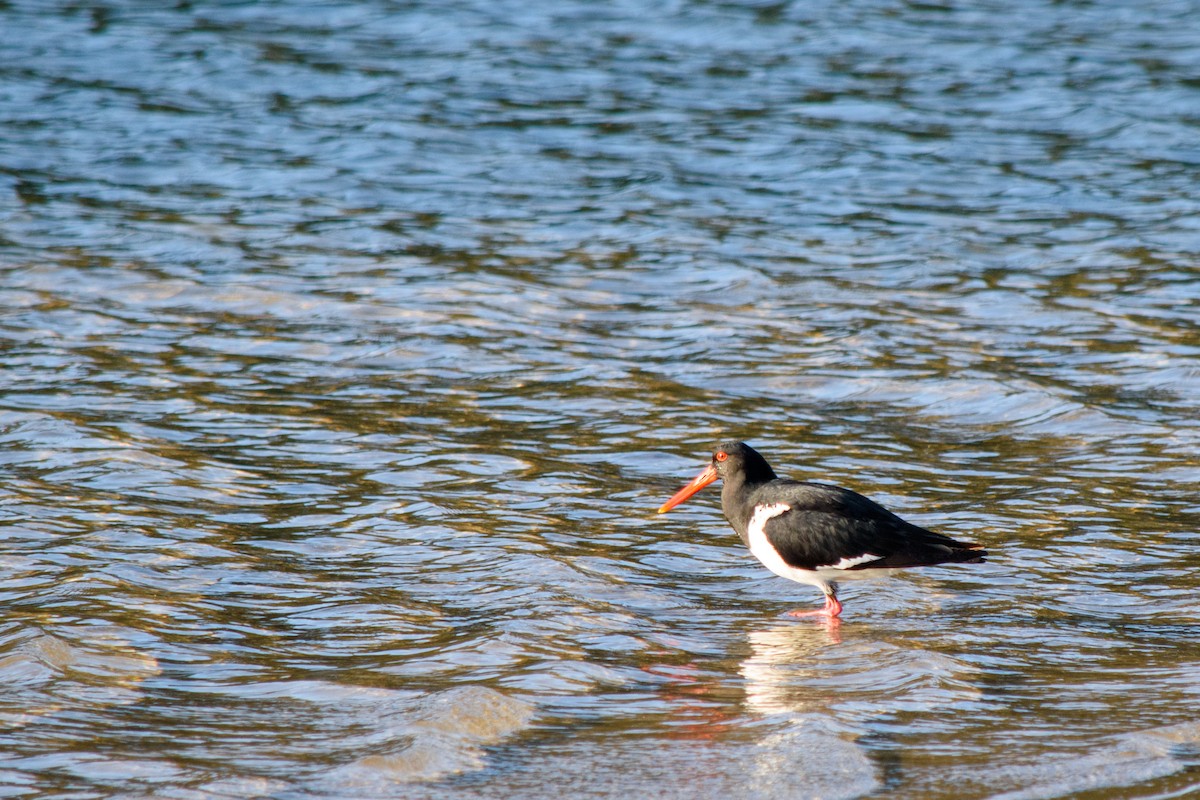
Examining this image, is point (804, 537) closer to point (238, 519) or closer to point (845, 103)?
A: point (238, 519)

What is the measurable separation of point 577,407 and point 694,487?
2056 millimetres

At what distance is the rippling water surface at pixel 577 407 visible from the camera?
19.6 ft

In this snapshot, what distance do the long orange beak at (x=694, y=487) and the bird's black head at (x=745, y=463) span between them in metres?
0.18

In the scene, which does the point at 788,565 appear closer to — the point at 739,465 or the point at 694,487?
the point at 739,465

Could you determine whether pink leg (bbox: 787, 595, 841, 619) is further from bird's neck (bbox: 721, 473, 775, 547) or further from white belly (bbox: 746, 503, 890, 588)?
bird's neck (bbox: 721, 473, 775, 547)

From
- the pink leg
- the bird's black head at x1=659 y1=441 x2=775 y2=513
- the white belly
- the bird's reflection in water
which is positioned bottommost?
the pink leg

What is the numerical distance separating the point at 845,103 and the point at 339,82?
20.5 feet

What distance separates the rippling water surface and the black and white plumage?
291 millimetres

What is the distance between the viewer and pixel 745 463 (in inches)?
315

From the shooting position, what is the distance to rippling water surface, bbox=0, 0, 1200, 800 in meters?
5.97

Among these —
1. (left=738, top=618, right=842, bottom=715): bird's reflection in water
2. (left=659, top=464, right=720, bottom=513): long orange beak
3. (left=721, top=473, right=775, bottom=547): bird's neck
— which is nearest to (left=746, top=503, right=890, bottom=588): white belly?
(left=721, top=473, right=775, bottom=547): bird's neck

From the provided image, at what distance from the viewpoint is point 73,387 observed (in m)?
10.3

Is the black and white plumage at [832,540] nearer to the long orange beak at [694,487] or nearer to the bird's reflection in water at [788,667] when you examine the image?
the bird's reflection in water at [788,667]

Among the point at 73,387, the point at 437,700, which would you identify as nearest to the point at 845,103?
the point at 73,387
